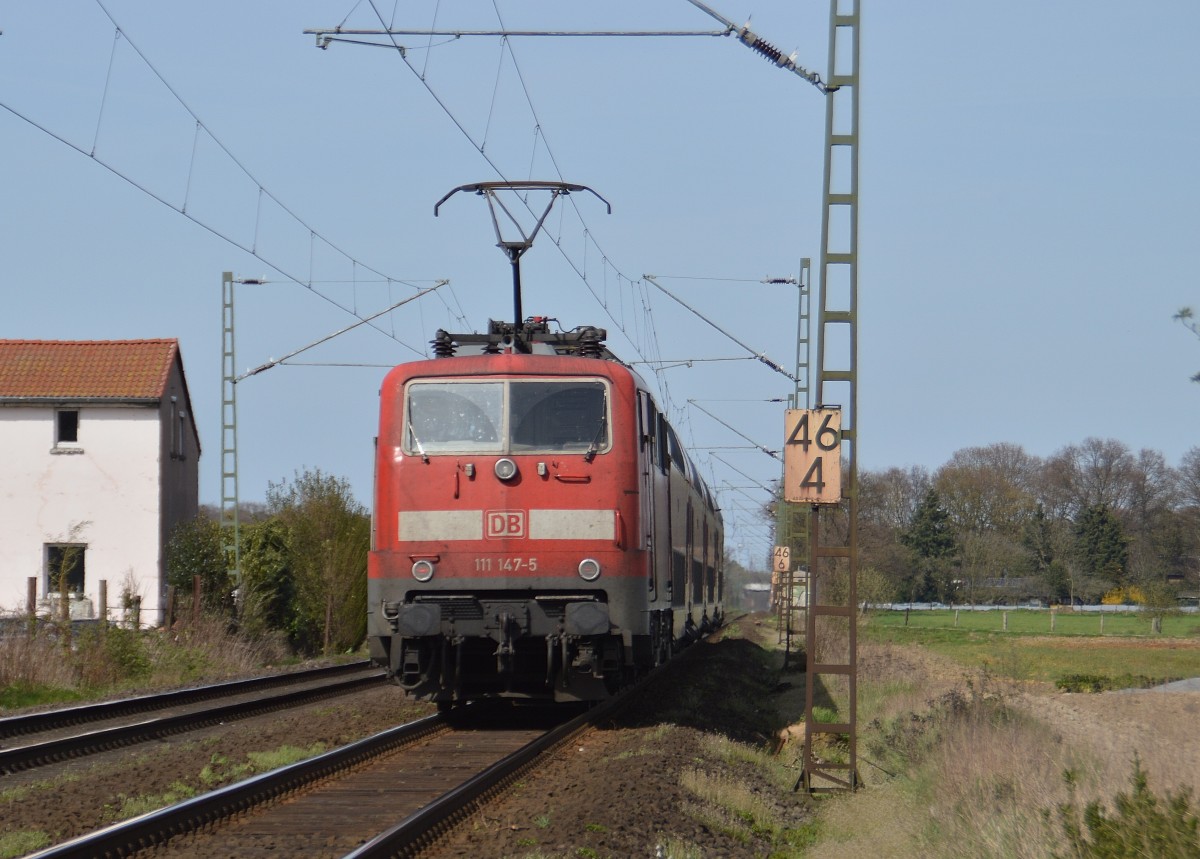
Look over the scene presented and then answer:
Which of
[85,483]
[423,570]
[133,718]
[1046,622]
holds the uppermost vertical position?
[85,483]

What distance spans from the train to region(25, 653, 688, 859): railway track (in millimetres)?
739

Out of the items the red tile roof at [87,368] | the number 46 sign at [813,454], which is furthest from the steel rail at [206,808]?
the red tile roof at [87,368]

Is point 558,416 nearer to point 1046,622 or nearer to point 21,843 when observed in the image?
point 21,843

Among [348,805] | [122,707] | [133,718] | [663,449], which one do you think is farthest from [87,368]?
[348,805]

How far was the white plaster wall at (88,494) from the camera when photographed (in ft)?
118

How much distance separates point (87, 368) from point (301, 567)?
1042 centimetres

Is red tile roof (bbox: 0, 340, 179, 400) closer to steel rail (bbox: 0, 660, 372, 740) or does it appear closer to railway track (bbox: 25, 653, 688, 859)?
steel rail (bbox: 0, 660, 372, 740)

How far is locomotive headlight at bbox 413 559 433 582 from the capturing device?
12320 millimetres

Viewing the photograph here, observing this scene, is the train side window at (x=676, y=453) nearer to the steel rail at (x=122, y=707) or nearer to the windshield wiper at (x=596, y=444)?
the windshield wiper at (x=596, y=444)

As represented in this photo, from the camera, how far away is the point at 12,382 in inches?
1451

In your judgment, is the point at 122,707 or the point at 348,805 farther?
the point at 122,707

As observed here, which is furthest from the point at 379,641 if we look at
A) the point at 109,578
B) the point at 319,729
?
the point at 109,578

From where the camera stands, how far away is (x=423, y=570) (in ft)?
40.5

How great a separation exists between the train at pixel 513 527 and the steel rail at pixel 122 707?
4127 mm
